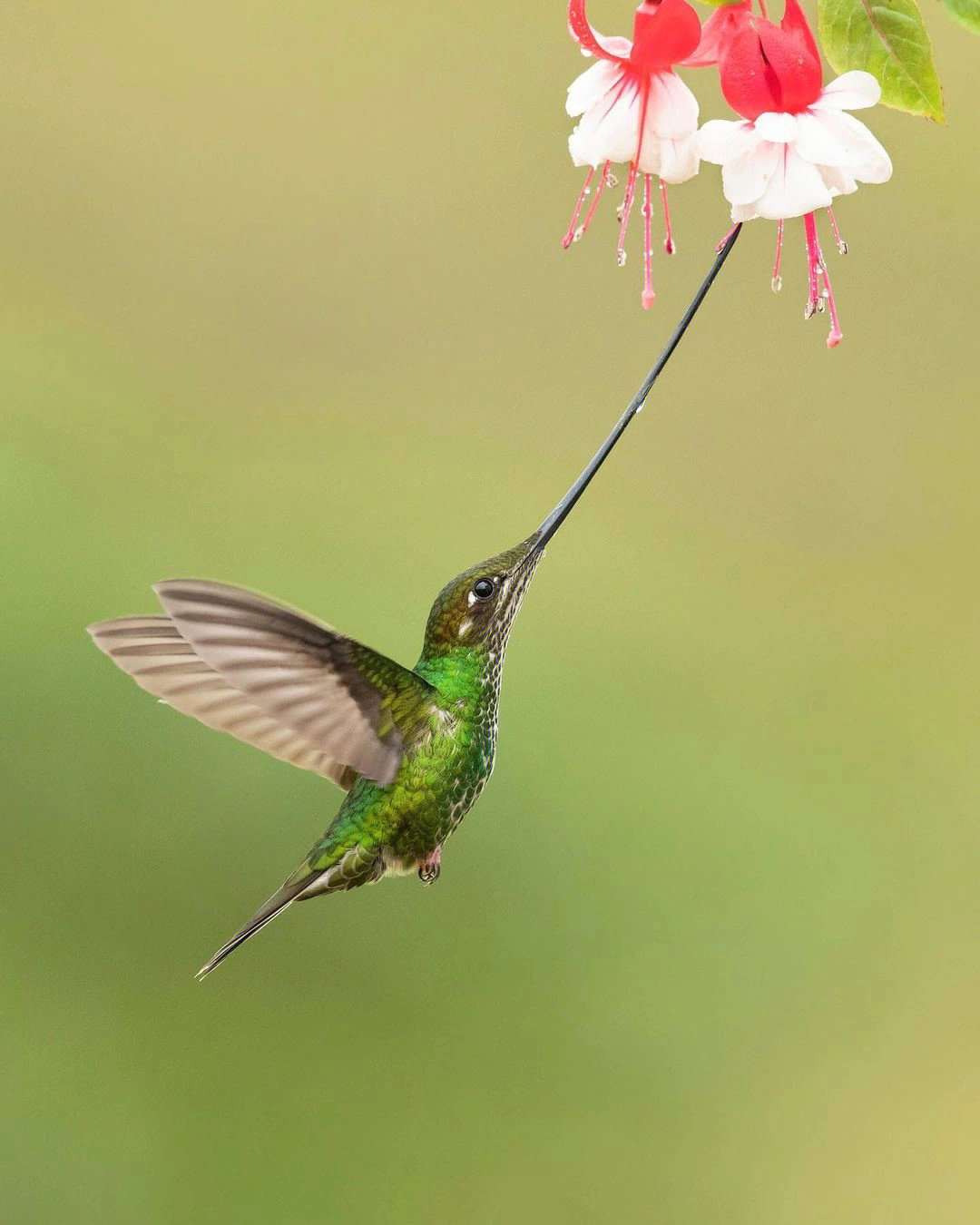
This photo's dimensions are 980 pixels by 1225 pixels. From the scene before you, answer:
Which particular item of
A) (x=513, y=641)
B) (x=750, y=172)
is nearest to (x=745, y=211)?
(x=750, y=172)

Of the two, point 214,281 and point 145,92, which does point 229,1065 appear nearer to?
point 214,281

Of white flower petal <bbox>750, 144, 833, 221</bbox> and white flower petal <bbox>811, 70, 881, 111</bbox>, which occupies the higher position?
white flower petal <bbox>811, 70, 881, 111</bbox>

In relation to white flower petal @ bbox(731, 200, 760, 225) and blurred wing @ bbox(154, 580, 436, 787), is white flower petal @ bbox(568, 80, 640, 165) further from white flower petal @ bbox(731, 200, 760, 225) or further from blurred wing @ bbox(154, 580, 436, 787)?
blurred wing @ bbox(154, 580, 436, 787)

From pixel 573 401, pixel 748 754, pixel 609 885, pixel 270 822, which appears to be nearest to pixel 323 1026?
pixel 270 822

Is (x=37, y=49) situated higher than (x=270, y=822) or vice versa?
(x=37, y=49)

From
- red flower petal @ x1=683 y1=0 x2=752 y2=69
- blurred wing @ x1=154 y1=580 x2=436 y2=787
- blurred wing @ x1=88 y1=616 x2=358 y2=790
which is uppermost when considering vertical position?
red flower petal @ x1=683 y1=0 x2=752 y2=69

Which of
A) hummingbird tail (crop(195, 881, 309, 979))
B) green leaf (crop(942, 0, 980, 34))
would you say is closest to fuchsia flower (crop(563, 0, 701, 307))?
green leaf (crop(942, 0, 980, 34))

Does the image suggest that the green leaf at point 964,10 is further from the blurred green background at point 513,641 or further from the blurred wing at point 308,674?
the blurred green background at point 513,641

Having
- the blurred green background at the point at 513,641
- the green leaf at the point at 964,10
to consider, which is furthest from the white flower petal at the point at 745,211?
the blurred green background at the point at 513,641

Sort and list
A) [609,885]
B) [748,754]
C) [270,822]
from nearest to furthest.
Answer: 1. [270,822]
2. [609,885]
3. [748,754]
